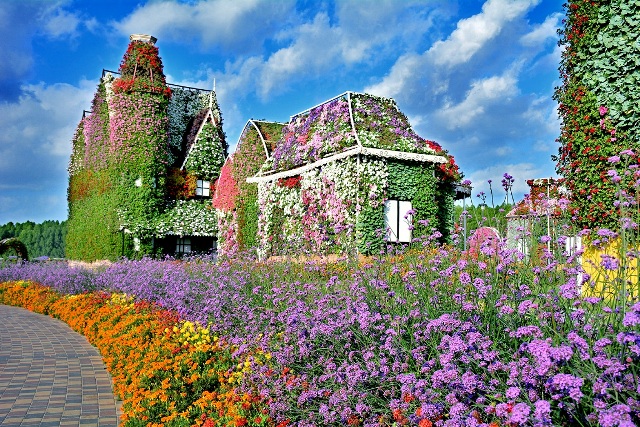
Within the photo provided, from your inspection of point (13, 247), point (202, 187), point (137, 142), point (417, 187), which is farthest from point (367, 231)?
point (13, 247)

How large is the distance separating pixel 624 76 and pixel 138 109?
19.8 m

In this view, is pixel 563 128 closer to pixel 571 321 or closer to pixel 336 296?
pixel 336 296

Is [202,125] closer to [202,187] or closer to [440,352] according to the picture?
[202,187]

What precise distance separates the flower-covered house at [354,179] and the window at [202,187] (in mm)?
8294

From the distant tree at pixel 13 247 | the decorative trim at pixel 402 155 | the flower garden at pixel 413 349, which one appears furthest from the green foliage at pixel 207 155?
the flower garden at pixel 413 349

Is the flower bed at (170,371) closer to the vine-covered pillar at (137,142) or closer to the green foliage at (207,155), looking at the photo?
the vine-covered pillar at (137,142)

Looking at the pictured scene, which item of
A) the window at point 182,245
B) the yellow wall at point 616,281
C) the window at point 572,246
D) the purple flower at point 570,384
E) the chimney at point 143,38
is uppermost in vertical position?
the chimney at point 143,38

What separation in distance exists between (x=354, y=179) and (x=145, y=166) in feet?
41.6

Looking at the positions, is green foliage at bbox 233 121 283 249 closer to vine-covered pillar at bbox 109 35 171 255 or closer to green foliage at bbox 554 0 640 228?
vine-covered pillar at bbox 109 35 171 255

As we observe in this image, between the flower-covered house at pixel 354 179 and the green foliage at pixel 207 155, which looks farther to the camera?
the green foliage at pixel 207 155

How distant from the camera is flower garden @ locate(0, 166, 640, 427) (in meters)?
2.66

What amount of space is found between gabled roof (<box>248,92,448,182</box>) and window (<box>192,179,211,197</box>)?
31.9 feet

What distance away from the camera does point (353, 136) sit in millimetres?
15156

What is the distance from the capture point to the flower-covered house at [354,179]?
14.6 metres
